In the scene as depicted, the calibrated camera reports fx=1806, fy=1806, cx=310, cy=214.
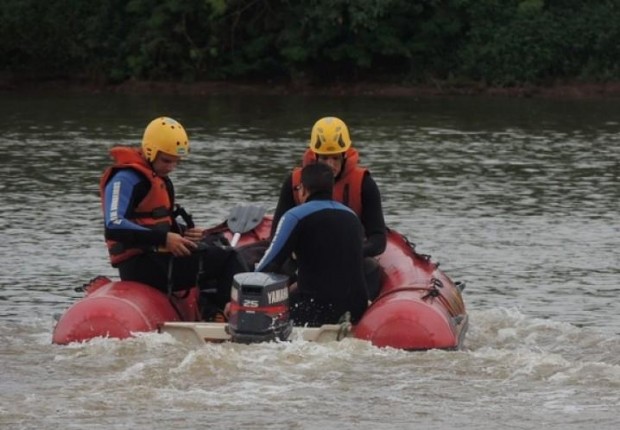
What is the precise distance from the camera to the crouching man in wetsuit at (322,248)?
10586mm

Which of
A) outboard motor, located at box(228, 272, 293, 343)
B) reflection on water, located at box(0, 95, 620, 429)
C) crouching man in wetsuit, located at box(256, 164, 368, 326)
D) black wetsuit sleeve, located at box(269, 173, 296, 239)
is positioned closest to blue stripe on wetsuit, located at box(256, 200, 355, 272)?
crouching man in wetsuit, located at box(256, 164, 368, 326)

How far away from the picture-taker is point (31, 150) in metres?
25.9

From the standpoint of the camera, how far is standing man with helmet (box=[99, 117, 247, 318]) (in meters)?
11.0

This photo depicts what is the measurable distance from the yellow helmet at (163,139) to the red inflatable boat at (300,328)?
837mm

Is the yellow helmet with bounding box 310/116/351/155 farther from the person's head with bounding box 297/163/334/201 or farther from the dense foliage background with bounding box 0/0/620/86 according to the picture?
the dense foliage background with bounding box 0/0/620/86

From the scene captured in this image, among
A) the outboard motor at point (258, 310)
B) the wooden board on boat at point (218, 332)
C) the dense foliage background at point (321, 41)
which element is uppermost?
the outboard motor at point (258, 310)

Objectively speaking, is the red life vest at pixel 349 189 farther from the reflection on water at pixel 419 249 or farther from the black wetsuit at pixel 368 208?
the reflection on water at pixel 419 249

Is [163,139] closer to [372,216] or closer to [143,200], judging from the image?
[143,200]

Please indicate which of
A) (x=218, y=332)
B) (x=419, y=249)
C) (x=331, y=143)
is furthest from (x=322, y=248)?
(x=419, y=249)

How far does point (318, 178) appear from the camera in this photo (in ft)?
34.7

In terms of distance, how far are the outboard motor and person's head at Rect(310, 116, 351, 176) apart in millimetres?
1403

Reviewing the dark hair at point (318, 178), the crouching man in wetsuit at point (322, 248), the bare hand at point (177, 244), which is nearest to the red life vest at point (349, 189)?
the crouching man in wetsuit at point (322, 248)

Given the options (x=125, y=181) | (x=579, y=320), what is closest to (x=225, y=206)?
(x=579, y=320)

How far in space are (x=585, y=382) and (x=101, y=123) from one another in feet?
73.2
